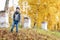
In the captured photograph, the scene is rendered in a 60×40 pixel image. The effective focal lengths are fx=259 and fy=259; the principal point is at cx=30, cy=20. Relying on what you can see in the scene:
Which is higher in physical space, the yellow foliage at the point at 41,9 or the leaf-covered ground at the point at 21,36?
the yellow foliage at the point at 41,9

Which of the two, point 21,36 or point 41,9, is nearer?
point 21,36

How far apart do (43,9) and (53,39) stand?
17.1 feet

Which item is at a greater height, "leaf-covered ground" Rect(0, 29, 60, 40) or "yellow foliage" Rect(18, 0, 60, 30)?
"yellow foliage" Rect(18, 0, 60, 30)

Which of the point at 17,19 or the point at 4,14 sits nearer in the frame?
the point at 17,19

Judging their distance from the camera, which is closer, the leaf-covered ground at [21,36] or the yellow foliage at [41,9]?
the leaf-covered ground at [21,36]

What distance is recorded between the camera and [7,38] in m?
14.1

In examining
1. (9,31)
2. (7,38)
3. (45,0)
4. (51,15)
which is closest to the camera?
(7,38)

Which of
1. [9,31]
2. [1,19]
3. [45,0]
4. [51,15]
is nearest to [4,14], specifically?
[1,19]

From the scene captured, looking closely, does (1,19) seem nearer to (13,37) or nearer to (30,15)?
(13,37)

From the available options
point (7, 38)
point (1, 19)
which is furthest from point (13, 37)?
point (1, 19)

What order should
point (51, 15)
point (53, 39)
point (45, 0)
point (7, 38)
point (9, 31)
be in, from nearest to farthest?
1. point (7, 38)
2. point (9, 31)
3. point (53, 39)
4. point (45, 0)
5. point (51, 15)

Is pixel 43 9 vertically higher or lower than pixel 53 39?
higher

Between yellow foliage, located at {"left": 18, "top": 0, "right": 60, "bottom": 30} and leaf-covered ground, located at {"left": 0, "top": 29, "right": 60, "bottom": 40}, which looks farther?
yellow foliage, located at {"left": 18, "top": 0, "right": 60, "bottom": 30}

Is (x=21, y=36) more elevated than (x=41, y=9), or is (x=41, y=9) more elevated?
(x=41, y=9)
